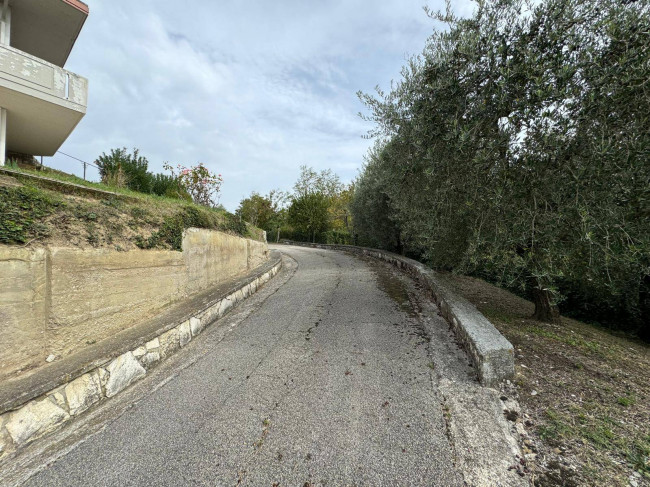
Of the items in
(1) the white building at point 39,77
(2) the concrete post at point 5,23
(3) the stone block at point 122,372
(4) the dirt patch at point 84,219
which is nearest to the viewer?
(4) the dirt patch at point 84,219

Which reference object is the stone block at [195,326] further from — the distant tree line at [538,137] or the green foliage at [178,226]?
the distant tree line at [538,137]

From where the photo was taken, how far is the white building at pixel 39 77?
705 cm

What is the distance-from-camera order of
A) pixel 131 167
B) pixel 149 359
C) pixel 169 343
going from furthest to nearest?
pixel 131 167
pixel 169 343
pixel 149 359

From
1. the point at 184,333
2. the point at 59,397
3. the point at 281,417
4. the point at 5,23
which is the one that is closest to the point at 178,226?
the point at 184,333

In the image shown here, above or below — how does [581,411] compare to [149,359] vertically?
above

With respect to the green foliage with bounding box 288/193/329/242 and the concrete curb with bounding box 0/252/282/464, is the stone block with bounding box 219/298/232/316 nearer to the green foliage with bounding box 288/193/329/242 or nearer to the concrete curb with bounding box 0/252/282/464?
the concrete curb with bounding box 0/252/282/464

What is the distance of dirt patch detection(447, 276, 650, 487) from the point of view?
213 centimetres

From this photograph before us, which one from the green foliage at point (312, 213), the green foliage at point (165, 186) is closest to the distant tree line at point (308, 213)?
the green foliage at point (312, 213)

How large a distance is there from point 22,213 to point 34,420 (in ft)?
6.84

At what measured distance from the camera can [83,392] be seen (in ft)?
9.70

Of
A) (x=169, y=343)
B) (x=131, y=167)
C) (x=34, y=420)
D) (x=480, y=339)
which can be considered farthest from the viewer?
(x=131, y=167)

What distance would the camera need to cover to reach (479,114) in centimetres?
422

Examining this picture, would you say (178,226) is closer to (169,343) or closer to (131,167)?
(169,343)

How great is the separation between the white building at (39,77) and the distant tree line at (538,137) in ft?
28.1
